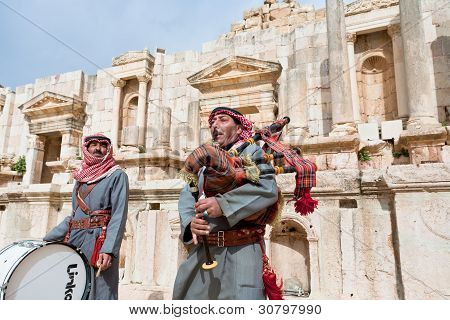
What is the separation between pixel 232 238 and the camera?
2.01 m

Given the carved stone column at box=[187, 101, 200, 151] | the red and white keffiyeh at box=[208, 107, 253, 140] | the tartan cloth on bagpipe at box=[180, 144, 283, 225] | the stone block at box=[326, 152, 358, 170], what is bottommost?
the tartan cloth on bagpipe at box=[180, 144, 283, 225]

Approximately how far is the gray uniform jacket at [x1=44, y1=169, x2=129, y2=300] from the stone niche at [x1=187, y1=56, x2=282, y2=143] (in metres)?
8.98

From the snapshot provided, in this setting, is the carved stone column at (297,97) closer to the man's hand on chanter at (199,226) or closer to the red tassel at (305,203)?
the red tassel at (305,203)

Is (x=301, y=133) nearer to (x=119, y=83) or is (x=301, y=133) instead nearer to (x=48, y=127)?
(x=119, y=83)

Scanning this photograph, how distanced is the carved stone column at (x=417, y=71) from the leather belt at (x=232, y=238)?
7.46m

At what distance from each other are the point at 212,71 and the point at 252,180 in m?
11.1

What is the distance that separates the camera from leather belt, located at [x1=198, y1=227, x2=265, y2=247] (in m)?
2.01

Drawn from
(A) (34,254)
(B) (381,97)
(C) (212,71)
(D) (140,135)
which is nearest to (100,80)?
(D) (140,135)

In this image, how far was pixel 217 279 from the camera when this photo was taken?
79.4 inches

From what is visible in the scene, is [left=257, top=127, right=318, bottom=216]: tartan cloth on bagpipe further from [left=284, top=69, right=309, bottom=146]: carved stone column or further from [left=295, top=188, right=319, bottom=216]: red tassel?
[left=284, top=69, right=309, bottom=146]: carved stone column

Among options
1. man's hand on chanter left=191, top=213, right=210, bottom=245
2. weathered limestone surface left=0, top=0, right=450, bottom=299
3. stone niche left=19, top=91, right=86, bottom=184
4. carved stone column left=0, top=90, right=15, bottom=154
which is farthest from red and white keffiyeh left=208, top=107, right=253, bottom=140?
carved stone column left=0, top=90, right=15, bottom=154

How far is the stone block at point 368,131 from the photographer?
31.8 feet

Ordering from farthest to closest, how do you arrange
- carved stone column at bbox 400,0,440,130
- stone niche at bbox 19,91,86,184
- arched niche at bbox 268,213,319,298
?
1. stone niche at bbox 19,91,86,184
2. carved stone column at bbox 400,0,440,130
3. arched niche at bbox 268,213,319,298

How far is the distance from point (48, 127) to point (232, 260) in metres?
17.9
